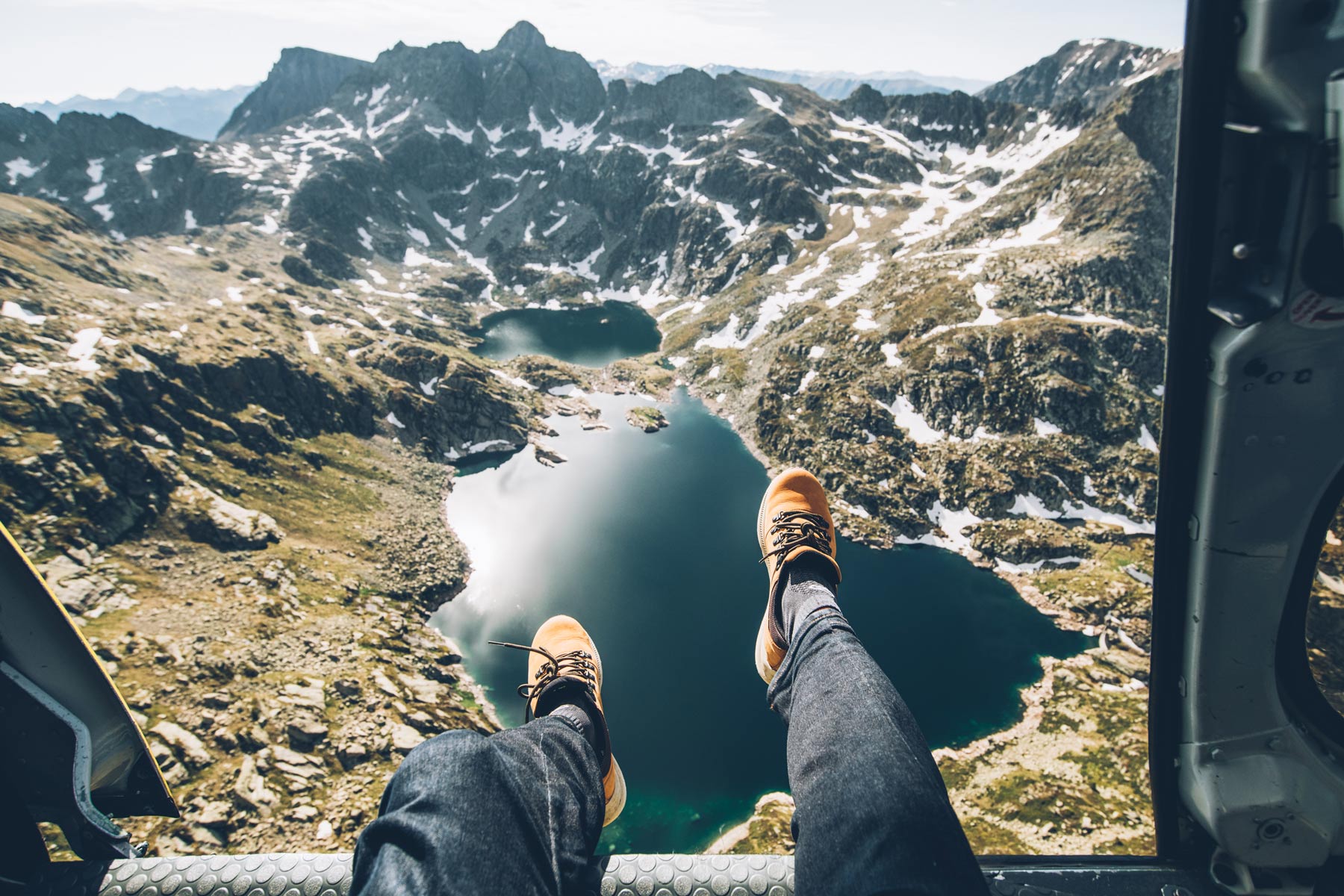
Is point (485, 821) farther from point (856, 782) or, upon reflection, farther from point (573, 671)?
point (573, 671)

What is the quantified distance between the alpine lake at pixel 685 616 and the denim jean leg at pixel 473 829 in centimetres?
2854

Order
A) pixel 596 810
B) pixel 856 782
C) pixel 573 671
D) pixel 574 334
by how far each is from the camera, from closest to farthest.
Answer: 1. pixel 856 782
2. pixel 596 810
3. pixel 573 671
4. pixel 574 334

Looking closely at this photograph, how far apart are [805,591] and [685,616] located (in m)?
37.1

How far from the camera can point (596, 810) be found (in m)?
3.83

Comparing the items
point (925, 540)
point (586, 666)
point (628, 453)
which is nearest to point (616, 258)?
point (628, 453)

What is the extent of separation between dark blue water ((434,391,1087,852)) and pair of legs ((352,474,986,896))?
93.0 ft

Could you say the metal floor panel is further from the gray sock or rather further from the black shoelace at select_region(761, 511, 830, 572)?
the black shoelace at select_region(761, 511, 830, 572)

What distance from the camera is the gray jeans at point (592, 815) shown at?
247 centimetres

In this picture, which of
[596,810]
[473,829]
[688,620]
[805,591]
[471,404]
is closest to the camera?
[473,829]

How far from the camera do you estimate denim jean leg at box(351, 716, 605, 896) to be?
2412 mm

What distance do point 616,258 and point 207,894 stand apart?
547 ft

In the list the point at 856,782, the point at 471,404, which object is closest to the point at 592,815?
the point at 856,782

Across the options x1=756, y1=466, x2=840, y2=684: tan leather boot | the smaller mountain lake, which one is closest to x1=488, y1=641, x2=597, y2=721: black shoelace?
x1=756, y1=466, x2=840, y2=684: tan leather boot

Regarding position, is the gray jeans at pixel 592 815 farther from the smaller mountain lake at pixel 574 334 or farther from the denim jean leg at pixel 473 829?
the smaller mountain lake at pixel 574 334
